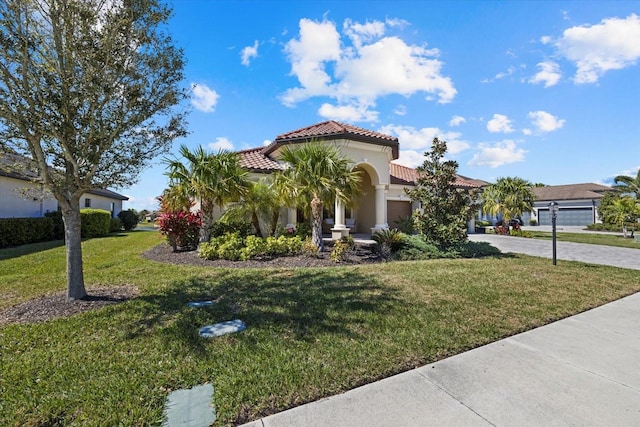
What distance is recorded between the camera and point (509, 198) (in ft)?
82.7

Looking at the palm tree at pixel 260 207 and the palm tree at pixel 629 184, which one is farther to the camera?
the palm tree at pixel 629 184

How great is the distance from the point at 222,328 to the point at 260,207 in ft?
27.9

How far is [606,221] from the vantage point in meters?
32.4

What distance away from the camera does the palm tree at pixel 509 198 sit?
25.1 meters

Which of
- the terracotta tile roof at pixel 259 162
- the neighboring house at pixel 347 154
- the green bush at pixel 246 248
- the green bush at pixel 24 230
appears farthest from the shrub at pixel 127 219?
the green bush at pixel 246 248

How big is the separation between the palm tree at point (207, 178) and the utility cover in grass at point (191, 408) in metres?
8.66

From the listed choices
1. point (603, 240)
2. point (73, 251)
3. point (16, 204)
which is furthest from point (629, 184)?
point (16, 204)

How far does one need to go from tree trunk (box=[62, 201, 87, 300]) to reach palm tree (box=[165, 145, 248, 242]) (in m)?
5.21

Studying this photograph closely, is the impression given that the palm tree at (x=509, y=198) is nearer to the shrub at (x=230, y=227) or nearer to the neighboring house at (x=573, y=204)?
the neighboring house at (x=573, y=204)

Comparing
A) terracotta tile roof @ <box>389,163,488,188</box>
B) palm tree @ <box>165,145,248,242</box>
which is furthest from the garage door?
palm tree @ <box>165,145,248,242</box>

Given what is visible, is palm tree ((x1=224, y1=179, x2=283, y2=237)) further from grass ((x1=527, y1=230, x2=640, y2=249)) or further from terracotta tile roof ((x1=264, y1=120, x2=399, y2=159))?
grass ((x1=527, y1=230, x2=640, y2=249))

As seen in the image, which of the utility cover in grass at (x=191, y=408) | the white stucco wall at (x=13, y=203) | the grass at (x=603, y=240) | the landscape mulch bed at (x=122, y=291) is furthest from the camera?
the grass at (x=603, y=240)

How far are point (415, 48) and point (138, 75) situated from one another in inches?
410

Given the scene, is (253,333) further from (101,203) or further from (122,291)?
(101,203)
